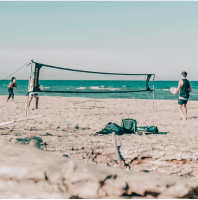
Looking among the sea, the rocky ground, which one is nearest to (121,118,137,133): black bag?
the sea

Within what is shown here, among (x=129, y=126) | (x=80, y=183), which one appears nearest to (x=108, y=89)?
(x=129, y=126)

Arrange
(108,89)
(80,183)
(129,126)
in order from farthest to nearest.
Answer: (108,89), (129,126), (80,183)

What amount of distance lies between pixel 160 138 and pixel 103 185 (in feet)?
11.4

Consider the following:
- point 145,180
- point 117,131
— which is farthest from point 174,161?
point 145,180

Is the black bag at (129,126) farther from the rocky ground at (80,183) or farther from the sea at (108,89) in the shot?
the rocky ground at (80,183)

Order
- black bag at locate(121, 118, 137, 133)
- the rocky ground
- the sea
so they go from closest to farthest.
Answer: the rocky ground
black bag at locate(121, 118, 137, 133)
the sea

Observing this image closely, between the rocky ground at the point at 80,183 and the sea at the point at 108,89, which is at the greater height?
the sea at the point at 108,89

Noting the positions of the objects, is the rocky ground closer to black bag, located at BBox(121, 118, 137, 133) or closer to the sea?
black bag, located at BBox(121, 118, 137, 133)

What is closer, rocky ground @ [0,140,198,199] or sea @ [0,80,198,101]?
rocky ground @ [0,140,198,199]

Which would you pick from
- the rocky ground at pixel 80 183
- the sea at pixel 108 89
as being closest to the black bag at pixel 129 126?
the sea at pixel 108 89

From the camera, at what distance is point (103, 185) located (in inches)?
71.6

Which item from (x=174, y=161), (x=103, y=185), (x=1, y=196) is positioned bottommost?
(x=174, y=161)

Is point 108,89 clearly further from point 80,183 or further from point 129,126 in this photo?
point 80,183

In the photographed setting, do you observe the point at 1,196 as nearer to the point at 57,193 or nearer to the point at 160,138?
the point at 57,193
